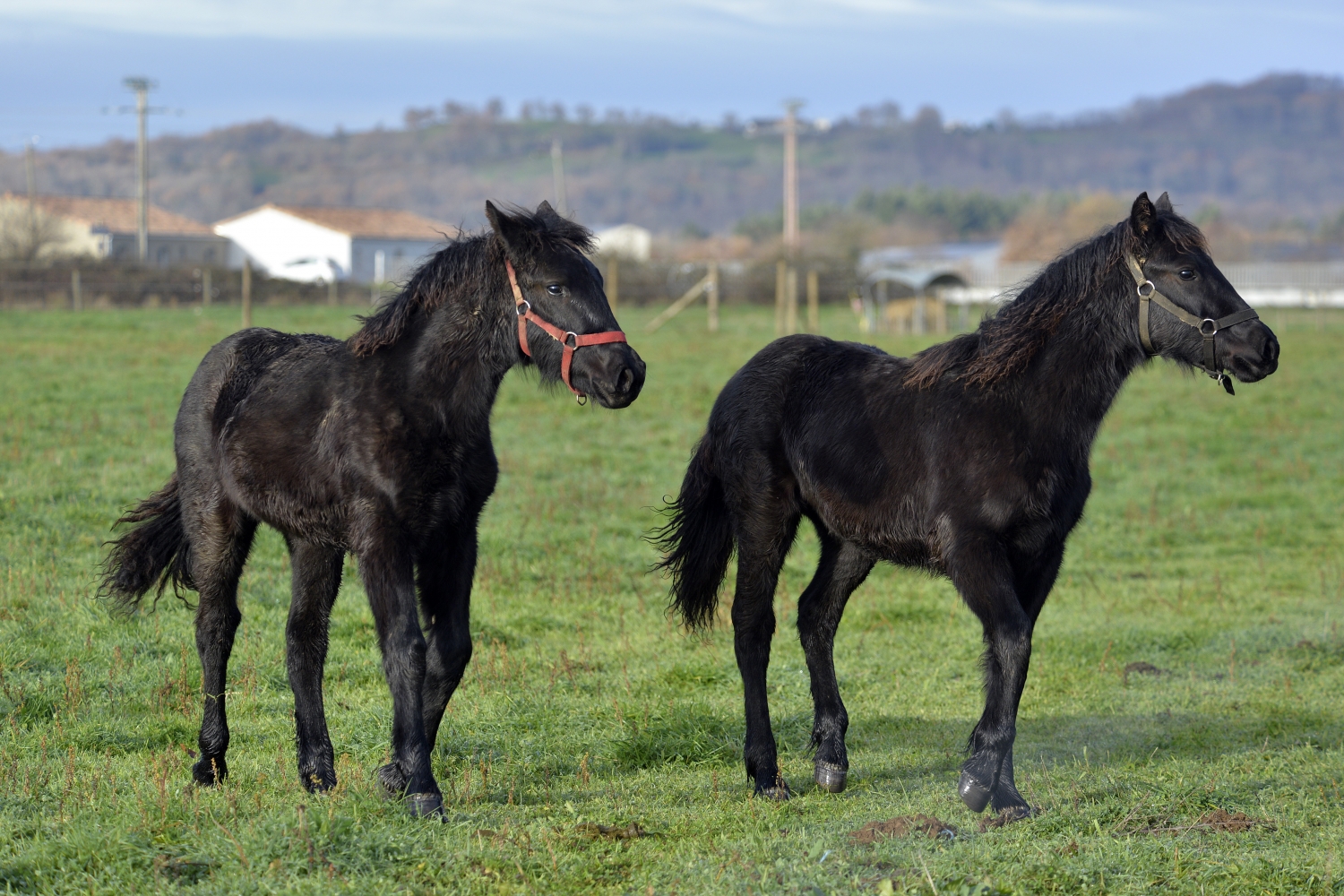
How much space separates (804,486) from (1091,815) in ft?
6.04

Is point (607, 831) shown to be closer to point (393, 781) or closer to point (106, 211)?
point (393, 781)

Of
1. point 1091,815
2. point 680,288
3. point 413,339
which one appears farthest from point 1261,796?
point 680,288

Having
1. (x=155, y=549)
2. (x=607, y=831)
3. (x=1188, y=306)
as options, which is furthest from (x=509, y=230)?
(x=1188, y=306)

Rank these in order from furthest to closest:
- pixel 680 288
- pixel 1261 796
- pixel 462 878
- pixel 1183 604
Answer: pixel 680 288 → pixel 1183 604 → pixel 1261 796 → pixel 462 878

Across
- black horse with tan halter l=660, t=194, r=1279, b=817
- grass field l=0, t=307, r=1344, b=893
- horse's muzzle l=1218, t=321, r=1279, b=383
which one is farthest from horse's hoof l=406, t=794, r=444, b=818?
horse's muzzle l=1218, t=321, r=1279, b=383

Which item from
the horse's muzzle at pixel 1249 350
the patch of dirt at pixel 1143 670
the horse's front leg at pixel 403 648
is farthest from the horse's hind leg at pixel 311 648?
the patch of dirt at pixel 1143 670

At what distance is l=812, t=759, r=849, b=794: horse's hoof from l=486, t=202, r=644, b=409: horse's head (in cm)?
199

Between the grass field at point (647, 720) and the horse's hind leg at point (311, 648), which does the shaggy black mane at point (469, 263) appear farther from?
the grass field at point (647, 720)

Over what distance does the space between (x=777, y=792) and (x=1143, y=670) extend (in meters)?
3.61

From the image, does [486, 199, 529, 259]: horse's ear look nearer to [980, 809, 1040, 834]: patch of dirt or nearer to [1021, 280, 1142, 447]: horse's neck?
[1021, 280, 1142, 447]: horse's neck

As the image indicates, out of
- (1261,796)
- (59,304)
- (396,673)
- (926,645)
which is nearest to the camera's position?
(396,673)

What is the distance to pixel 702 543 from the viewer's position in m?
6.18

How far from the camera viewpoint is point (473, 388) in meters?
4.81

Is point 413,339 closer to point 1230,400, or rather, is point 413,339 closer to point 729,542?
point 729,542
